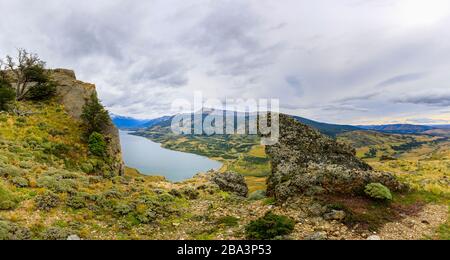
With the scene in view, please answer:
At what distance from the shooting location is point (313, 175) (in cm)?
1620

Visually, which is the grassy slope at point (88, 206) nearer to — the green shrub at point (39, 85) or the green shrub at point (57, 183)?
the green shrub at point (57, 183)

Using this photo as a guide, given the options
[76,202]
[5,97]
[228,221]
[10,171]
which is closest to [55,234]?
[76,202]

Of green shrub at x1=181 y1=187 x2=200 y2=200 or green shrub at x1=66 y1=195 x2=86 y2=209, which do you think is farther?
green shrub at x1=181 y1=187 x2=200 y2=200

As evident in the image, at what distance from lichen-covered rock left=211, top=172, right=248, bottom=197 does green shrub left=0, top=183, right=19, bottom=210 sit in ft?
46.3

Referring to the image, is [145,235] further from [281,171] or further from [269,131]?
[269,131]

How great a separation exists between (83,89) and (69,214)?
2964 centimetres

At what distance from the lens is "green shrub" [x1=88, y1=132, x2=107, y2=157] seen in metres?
27.3

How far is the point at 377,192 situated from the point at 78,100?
36.2 metres

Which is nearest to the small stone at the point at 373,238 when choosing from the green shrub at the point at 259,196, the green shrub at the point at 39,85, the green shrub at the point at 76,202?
the green shrub at the point at 259,196

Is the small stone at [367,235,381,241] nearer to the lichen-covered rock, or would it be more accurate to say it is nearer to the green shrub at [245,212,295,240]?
the green shrub at [245,212,295,240]

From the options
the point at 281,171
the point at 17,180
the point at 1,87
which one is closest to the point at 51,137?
the point at 1,87

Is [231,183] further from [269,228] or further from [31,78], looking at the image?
[31,78]

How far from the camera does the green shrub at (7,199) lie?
1200 centimetres

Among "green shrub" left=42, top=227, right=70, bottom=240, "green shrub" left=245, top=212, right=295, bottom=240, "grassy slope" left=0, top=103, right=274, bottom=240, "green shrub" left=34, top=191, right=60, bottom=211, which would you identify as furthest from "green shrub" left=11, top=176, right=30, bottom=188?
"green shrub" left=245, top=212, right=295, bottom=240
